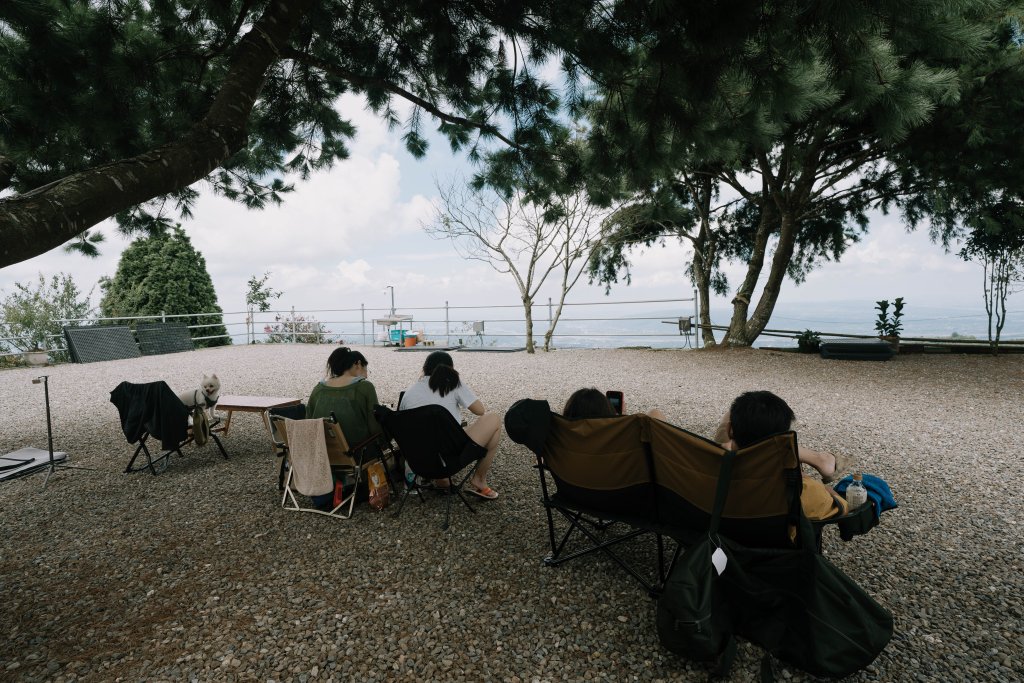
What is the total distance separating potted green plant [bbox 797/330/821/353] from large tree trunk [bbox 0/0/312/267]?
396 inches

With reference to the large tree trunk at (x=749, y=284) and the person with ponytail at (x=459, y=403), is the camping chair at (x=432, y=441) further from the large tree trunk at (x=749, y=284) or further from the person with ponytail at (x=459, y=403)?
the large tree trunk at (x=749, y=284)

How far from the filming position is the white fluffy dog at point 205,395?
3.98 meters

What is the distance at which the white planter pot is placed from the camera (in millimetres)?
10297

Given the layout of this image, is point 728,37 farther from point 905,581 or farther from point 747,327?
point 747,327

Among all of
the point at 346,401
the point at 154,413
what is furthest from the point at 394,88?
the point at 154,413

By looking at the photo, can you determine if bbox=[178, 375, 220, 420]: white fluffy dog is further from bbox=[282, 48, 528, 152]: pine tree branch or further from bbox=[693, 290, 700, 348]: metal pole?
bbox=[693, 290, 700, 348]: metal pole

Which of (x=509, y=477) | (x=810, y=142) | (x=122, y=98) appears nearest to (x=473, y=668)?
(x=509, y=477)

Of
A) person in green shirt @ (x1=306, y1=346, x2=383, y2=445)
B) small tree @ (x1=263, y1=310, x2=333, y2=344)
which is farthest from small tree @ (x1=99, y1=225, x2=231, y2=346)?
person in green shirt @ (x1=306, y1=346, x2=383, y2=445)

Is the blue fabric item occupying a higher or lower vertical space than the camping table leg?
higher

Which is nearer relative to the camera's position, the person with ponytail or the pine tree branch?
Answer: the person with ponytail

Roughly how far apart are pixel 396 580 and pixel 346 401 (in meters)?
1.21

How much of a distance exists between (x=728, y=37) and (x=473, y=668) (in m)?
2.84

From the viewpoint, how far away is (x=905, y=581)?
7.08 ft

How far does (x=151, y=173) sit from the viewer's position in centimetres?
223
